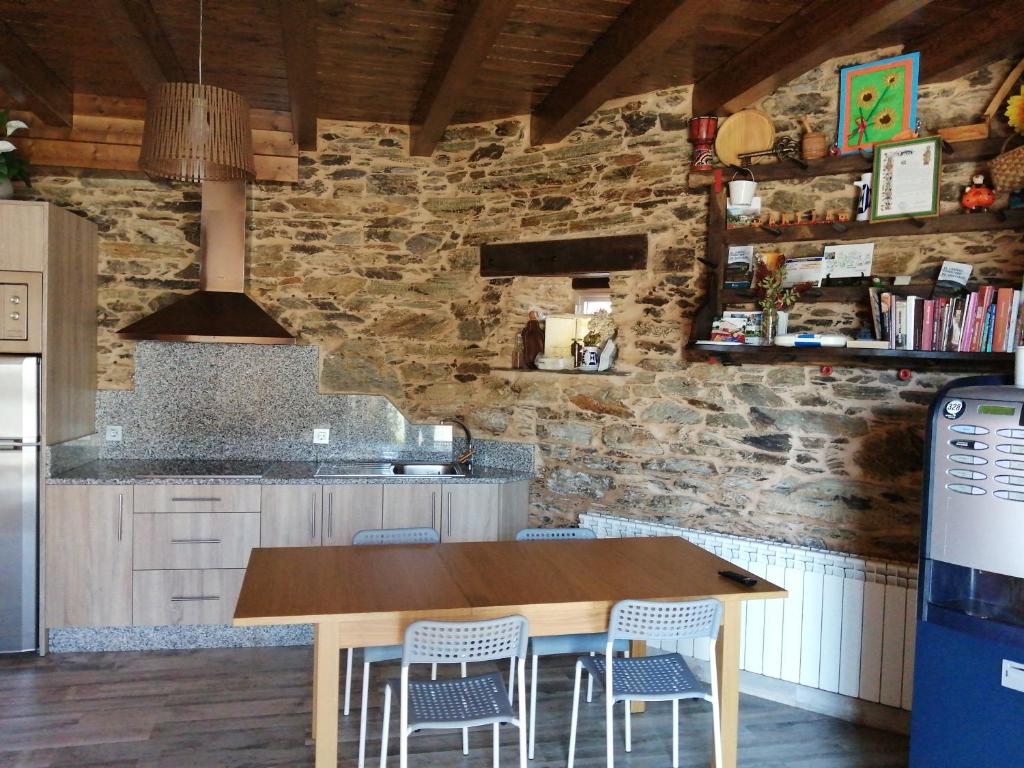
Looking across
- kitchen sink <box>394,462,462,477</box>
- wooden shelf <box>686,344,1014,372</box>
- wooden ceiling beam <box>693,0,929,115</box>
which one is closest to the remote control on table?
wooden shelf <box>686,344,1014,372</box>

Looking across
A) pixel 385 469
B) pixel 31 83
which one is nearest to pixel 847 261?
pixel 385 469

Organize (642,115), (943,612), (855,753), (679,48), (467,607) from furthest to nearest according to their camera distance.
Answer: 1. (642,115)
2. (679,48)
3. (855,753)
4. (943,612)
5. (467,607)

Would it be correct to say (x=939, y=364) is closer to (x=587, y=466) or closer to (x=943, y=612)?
(x=943, y=612)

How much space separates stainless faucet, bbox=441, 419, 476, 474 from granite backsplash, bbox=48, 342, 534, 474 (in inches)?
1.7

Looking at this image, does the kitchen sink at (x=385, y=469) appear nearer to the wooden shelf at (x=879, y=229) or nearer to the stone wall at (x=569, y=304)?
the stone wall at (x=569, y=304)

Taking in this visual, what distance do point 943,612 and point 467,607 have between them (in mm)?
1689

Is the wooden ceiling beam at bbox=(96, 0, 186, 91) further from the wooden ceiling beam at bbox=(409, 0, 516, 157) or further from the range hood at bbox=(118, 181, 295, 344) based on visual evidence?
the wooden ceiling beam at bbox=(409, 0, 516, 157)

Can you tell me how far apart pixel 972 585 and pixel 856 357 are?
3.51ft

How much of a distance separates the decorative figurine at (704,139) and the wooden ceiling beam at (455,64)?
117 centimetres

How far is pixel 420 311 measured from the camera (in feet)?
17.1

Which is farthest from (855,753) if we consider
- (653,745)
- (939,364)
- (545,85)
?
(545,85)

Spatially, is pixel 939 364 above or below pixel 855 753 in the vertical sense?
above

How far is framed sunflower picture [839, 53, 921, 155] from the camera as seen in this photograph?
3523 millimetres

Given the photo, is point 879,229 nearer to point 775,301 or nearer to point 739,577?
point 775,301
